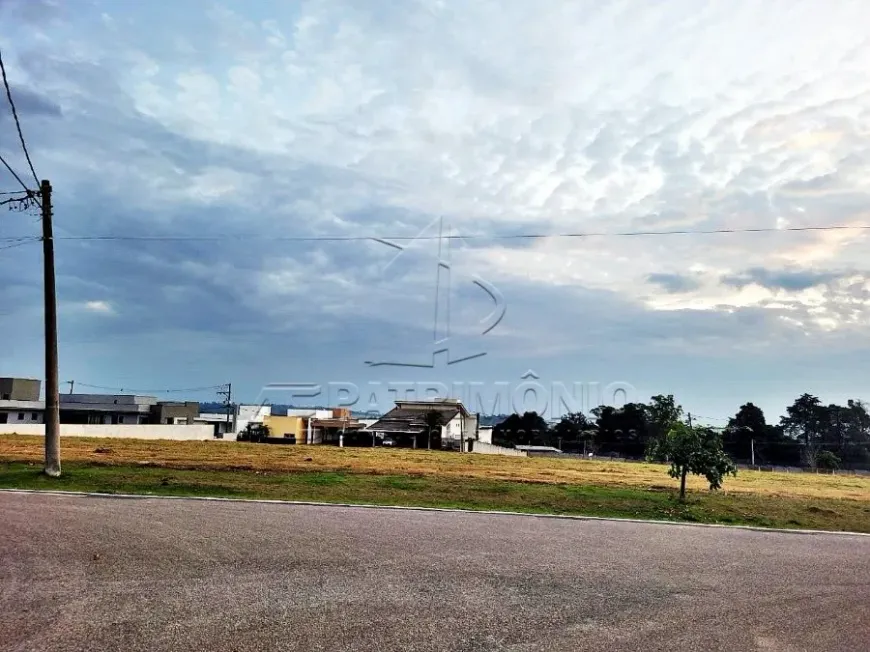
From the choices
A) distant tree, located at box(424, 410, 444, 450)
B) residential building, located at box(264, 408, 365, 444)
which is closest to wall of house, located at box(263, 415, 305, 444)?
residential building, located at box(264, 408, 365, 444)

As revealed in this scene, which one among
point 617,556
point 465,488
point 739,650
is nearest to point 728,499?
point 465,488

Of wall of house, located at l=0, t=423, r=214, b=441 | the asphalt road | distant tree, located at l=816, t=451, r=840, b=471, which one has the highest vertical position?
the asphalt road

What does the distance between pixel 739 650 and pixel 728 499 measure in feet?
44.8

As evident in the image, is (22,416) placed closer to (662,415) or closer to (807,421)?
(662,415)

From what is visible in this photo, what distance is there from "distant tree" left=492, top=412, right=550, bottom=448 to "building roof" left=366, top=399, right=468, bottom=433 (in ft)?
77.0

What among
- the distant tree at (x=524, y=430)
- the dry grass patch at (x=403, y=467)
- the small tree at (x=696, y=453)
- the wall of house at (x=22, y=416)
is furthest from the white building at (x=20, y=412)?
the small tree at (x=696, y=453)

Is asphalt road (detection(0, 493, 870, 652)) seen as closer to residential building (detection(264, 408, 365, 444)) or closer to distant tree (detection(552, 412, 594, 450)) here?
residential building (detection(264, 408, 365, 444))

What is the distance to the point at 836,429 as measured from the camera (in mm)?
97812

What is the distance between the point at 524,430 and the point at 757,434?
34558 millimetres

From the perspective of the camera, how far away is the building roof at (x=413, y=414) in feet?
238

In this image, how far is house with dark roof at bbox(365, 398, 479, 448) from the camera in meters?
70.9

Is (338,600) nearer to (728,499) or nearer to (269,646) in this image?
(269,646)

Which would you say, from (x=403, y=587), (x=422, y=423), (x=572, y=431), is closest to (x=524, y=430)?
(x=572, y=431)

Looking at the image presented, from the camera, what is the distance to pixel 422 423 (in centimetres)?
7269
